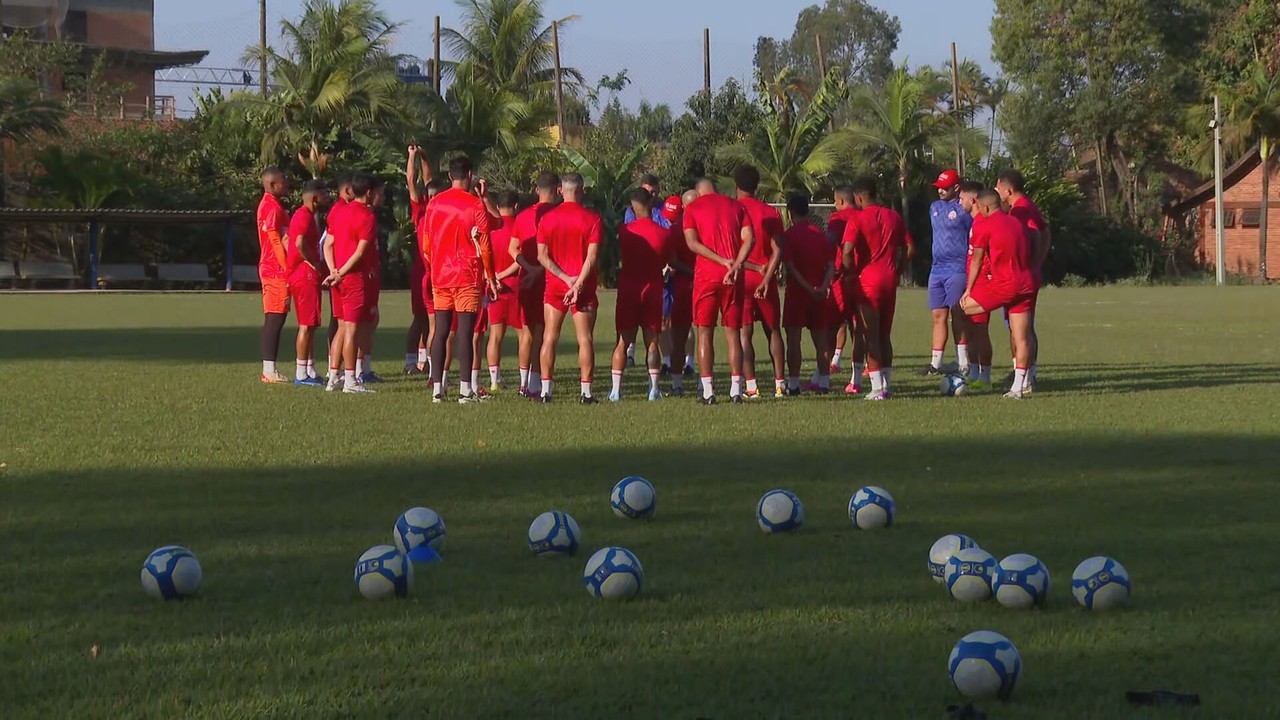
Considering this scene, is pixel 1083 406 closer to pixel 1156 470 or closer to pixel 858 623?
pixel 1156 470

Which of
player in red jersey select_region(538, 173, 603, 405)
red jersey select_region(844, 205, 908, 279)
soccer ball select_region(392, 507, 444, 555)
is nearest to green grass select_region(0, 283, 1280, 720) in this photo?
soccer ball select_region(392, 507, 444, 555)

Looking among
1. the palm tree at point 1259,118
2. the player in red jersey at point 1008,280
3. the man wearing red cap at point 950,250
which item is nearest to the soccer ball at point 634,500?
the player in red jersey at point 1008,280

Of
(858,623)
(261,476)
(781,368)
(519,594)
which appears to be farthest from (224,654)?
(781,368)

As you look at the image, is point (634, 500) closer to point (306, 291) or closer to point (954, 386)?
point (954, 386)

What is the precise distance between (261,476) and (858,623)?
4.83m

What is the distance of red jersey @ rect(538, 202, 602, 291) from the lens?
13.3 meters

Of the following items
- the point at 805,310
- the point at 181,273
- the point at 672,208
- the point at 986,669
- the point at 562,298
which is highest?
the point at 181,273

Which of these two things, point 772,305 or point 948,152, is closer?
point 772,305

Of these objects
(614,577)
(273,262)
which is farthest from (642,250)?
(614,577)

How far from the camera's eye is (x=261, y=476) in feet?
30.4

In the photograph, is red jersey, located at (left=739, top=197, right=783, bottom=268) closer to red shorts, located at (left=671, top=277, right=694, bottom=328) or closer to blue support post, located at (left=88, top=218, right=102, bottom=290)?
red shorts, located at (left=671, top=277, right=694, bottom=328)

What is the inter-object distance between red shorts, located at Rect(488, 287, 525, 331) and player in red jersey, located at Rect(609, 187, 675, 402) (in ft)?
3.24

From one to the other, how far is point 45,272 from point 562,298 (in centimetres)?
3590

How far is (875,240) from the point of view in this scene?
14188 millimetres
